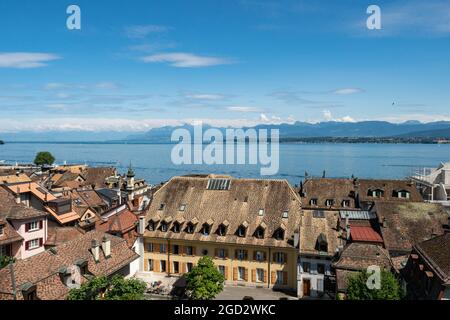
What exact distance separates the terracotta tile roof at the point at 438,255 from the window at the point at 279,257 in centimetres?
1702

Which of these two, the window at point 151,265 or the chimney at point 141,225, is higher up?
the chimney at point 141,225

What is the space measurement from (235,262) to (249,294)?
4.74 m

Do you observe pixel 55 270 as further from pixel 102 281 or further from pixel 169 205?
pixel 169 205

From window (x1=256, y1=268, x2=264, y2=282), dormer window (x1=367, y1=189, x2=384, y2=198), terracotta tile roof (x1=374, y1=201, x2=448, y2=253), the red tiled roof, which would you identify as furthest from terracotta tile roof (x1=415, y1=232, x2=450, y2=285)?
dormer window (x1=367, y1=189, x2=384, y2=198)

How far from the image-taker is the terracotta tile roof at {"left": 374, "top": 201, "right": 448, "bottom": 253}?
148 ft

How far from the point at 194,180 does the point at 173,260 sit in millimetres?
11273

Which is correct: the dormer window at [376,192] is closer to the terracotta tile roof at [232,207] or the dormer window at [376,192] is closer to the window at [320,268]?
the terracotta tile roof at [232,207]

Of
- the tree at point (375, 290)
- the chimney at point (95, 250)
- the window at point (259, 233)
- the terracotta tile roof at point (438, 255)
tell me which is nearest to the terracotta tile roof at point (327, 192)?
the window at point (259, 233)

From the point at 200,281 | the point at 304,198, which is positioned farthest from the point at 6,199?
the point at 304,198

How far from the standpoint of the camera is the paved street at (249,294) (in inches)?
1658

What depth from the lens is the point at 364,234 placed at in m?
46.4

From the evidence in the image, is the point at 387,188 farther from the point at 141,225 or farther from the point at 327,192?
the point at 141,225

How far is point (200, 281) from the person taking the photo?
121 feet

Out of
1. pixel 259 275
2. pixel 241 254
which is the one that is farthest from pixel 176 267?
pixel 259 275
